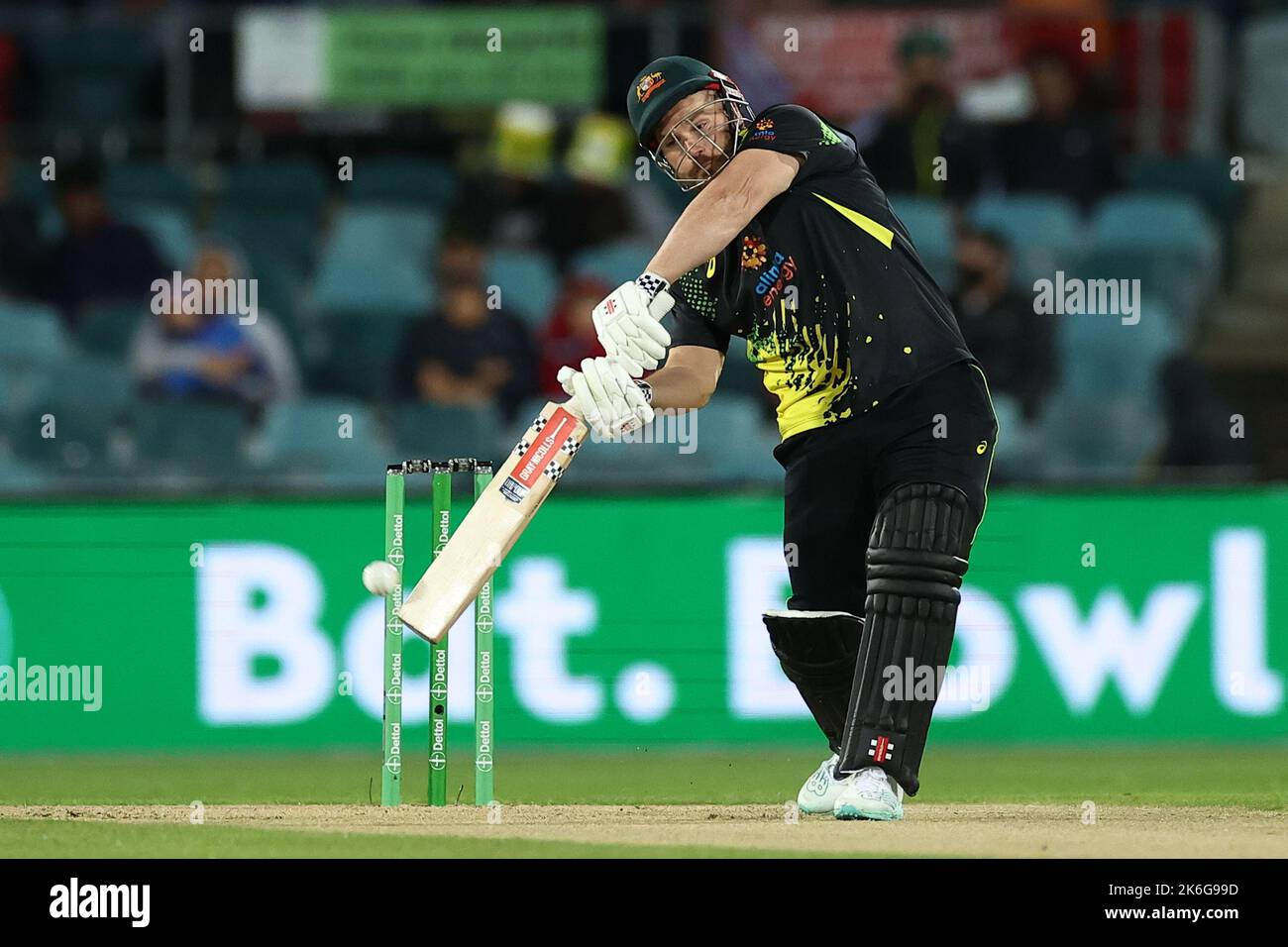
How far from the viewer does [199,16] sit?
13766 mm

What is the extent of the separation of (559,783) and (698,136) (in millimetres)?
3293

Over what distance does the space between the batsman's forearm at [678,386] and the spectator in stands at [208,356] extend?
6.06 m

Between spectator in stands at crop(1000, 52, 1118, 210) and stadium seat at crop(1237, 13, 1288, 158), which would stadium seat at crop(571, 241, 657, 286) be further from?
stadium seat at crop(1237, 13, 1288, 158)

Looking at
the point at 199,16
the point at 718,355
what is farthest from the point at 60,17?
the point at 718,355

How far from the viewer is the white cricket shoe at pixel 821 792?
21.0ft

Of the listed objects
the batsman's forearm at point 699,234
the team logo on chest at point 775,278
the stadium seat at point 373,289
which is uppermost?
the stadium seat at point 373,289

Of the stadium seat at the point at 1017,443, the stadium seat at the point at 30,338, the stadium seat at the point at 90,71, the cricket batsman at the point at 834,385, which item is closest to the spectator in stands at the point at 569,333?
the stadium seat at the point at 1017,443

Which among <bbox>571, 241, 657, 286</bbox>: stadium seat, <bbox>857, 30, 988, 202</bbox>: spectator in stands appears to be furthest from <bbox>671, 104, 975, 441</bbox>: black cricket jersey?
<bbox>857, 30, 988, 202</bbox>: spectator in stands

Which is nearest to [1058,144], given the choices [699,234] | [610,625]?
[610,625]

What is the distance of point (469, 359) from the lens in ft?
41.1

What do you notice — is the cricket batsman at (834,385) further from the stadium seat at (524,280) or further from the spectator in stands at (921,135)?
the spectator in stands at (921,135)

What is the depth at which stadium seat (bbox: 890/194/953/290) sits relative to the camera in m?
13.2

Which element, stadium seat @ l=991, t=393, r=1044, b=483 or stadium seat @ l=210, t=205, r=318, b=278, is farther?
stadium seat @ l=210, t=205, r=318, b=278

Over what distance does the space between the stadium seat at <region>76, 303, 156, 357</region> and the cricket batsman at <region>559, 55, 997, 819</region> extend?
6930mm
